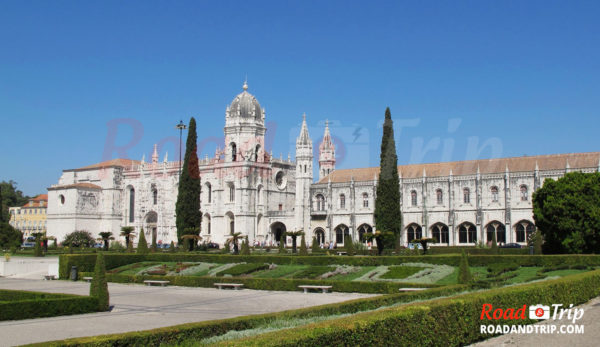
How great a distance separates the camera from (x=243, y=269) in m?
31.4

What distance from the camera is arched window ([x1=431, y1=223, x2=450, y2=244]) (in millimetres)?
58422

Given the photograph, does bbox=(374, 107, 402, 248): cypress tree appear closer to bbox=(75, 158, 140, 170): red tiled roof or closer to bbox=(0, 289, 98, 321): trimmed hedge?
bbox=(0, 289, 98, 321): trimmed hedge

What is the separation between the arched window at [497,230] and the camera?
55122 millimetres

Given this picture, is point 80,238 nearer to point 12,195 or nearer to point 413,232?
point 413,232

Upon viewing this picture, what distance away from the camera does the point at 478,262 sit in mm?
28719

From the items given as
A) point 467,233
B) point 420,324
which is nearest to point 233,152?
point 467,233

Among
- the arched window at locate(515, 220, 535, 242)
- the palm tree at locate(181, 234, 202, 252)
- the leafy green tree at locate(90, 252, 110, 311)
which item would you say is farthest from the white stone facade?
the leafy green tree at locate(90, 252, 110, 311)

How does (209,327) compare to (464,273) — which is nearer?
(209,327)

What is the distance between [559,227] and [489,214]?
21.2 metres

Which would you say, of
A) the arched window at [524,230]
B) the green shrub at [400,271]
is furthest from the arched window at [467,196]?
the green shrub at [400,271]

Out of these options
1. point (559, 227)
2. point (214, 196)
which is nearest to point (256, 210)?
point (214, 196)

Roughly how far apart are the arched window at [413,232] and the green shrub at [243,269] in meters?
30.7

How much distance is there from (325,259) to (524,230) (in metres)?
28.8

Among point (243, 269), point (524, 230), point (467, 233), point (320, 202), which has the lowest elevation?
point (243, 269)
